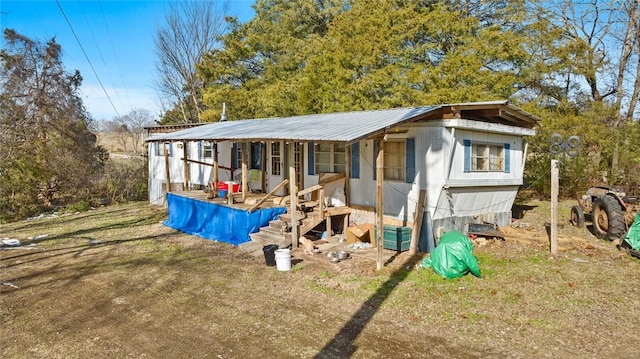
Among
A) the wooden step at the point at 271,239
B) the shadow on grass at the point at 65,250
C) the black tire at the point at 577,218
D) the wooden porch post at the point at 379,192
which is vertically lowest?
the shadow on grass at the point at 65,250

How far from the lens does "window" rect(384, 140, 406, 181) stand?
377 inches

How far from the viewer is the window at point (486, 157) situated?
959 centimetres

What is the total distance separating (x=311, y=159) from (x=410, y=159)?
3485 mm

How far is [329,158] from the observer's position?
1134 centimetres

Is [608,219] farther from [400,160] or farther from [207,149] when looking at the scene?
[207,149]

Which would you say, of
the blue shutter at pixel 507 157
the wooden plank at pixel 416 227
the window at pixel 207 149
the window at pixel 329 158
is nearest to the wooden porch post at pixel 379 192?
the wooden plank at pixel 416 227

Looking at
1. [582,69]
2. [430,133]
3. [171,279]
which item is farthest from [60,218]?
[582,69]

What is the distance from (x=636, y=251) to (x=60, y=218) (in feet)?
64.6

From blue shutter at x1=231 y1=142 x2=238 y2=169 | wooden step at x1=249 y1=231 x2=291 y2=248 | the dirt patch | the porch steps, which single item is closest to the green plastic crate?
the dirt patch

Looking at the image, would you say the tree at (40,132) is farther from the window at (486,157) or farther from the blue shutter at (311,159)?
the window at (486,157)

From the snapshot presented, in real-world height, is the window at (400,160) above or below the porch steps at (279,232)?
above

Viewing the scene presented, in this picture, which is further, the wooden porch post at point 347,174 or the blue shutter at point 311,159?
the blue shutter at point 311,159

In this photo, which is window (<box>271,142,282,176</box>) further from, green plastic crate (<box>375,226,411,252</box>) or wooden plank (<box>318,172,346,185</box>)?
green plastic crate (<box>375,226,411,252</box>)

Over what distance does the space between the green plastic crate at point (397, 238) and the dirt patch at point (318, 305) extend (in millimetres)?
290
